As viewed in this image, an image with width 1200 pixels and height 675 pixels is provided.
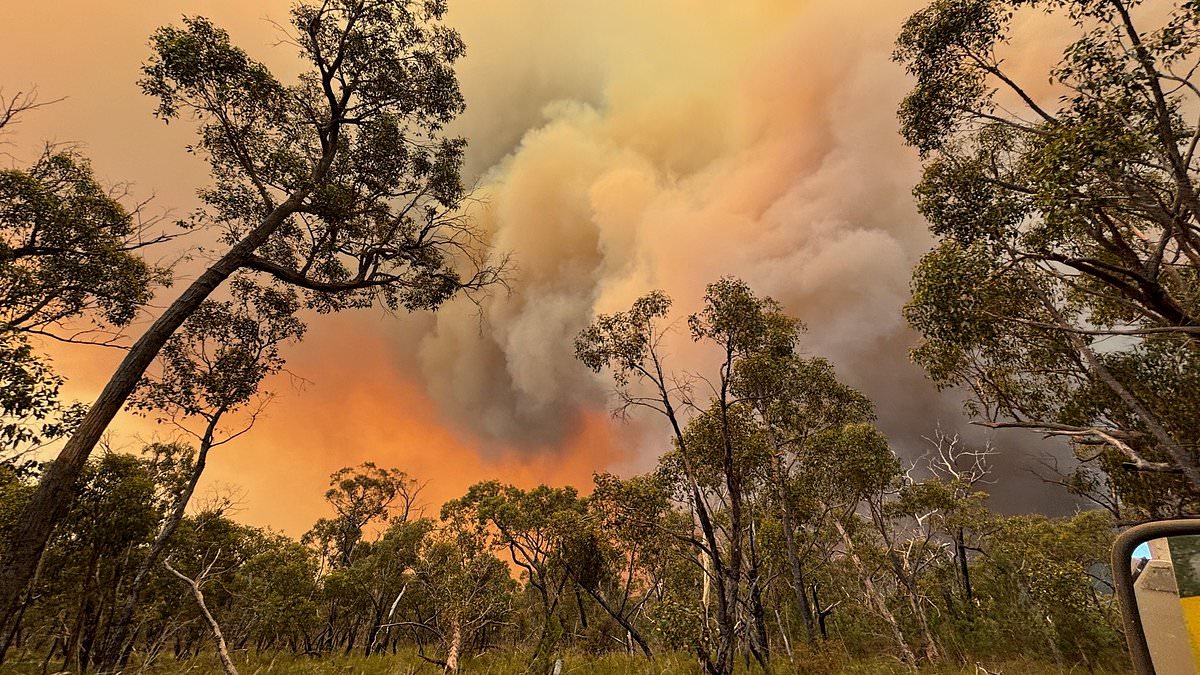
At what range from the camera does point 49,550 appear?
13.7 meters

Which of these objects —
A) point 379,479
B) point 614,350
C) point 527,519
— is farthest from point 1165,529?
point 379,479

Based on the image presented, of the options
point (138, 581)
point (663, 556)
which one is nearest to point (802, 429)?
point (663, 556)

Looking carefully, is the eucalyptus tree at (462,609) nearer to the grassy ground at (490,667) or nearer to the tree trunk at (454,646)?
the tree trunk at (454,646)

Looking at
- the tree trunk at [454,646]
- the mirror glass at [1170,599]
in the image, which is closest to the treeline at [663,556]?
the tree trunk at [454,646]

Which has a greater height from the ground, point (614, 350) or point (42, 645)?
point (614, 350)

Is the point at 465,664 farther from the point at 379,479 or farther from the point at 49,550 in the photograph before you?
the point at 379,479

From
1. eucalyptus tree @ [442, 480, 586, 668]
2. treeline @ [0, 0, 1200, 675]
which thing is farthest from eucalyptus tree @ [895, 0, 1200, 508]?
eucalyptus tree @ [442, 480, 586, 668]

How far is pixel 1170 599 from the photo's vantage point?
1.38 metres

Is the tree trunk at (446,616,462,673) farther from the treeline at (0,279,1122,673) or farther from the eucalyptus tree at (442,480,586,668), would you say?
the eucalyptus tree at (442,480,586,668)

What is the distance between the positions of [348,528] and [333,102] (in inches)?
1450

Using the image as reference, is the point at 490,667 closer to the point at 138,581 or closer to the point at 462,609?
the point at 462,609

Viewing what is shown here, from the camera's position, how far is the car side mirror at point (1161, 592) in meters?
1.33

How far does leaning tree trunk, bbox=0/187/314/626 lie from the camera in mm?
5855

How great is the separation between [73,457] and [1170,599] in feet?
36.6
